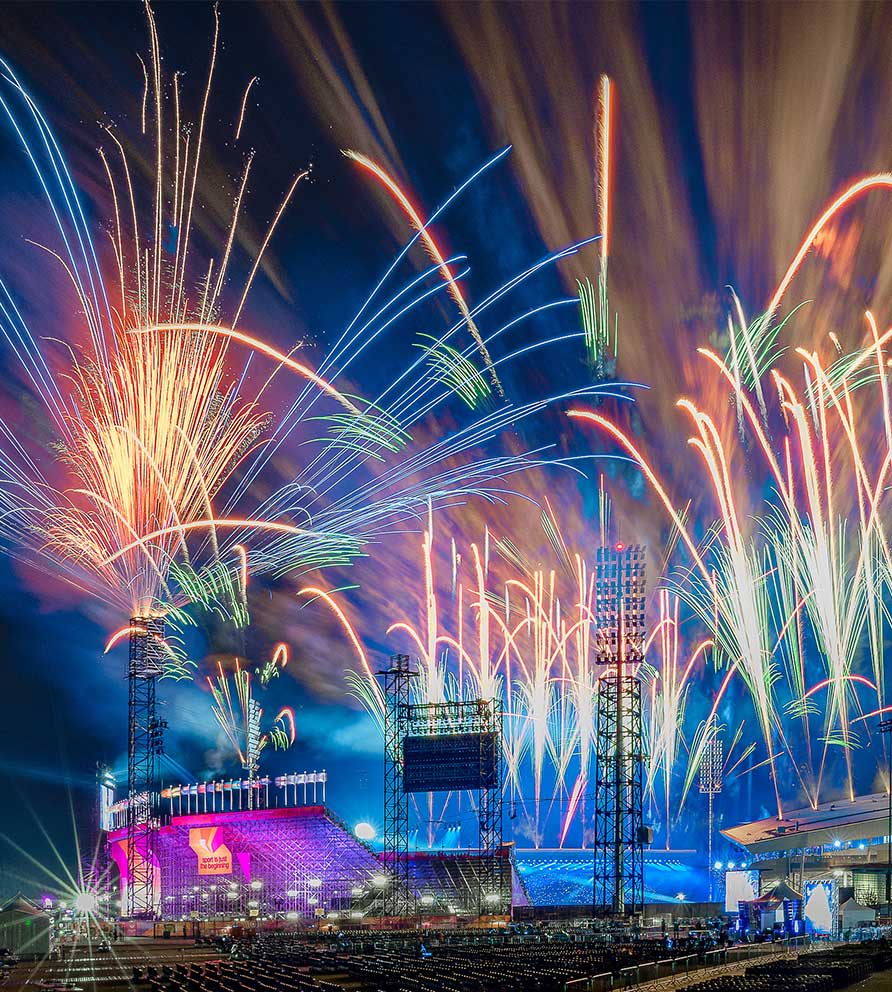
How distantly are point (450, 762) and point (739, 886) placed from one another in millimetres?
25216

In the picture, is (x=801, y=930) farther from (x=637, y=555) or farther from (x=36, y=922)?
(x=36, y=922)

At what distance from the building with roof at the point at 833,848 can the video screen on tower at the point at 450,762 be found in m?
19.0

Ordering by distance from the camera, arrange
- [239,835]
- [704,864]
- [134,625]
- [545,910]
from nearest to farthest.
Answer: [134,625]
[545,910]
[239,835]
[704,864]

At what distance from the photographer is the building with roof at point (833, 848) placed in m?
85.7

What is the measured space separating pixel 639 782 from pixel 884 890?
84.4ft

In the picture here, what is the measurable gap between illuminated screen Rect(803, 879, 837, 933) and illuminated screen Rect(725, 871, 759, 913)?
7184mm

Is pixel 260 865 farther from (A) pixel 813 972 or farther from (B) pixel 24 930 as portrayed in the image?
(A) pixel 813 972

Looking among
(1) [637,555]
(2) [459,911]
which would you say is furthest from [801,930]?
(2) [459,911]

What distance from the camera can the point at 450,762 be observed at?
77875 millimetres

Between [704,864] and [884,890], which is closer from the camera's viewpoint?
[884,890]

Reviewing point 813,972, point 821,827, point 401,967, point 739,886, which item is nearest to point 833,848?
point 821,827

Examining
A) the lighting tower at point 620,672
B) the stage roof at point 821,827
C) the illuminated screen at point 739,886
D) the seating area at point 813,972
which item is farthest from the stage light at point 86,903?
the seating area at point 813,972

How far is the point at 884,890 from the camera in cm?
8319

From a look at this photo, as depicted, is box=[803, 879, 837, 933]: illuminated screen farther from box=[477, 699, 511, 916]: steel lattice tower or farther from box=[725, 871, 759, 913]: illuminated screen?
box=[477, 699, 511, 916]: steel lattice tower
